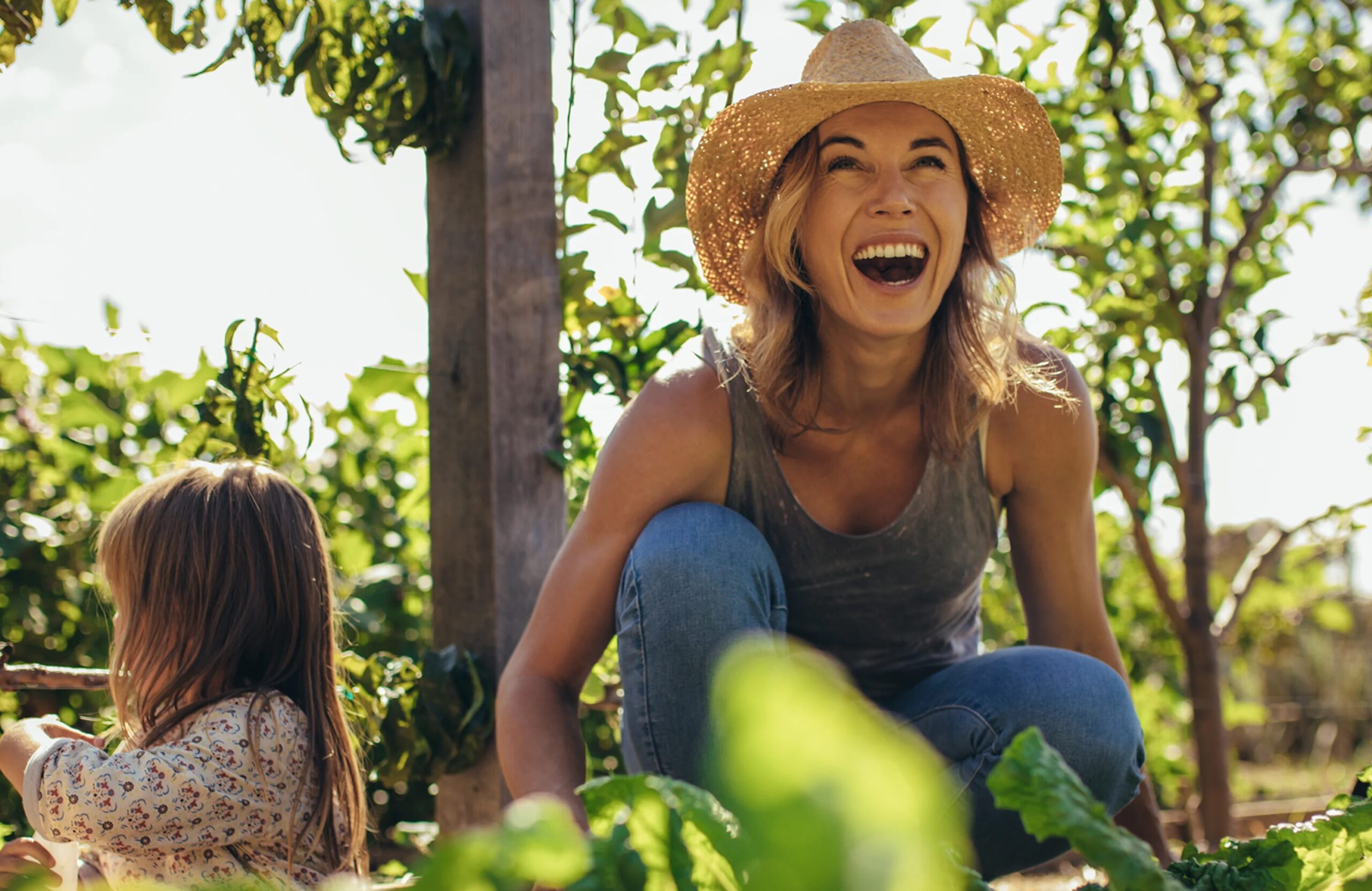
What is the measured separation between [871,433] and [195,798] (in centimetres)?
98

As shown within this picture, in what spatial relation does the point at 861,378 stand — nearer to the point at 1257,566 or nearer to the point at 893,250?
the point at 893,250

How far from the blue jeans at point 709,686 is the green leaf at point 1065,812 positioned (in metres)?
0.71

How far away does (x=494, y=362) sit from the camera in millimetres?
1686

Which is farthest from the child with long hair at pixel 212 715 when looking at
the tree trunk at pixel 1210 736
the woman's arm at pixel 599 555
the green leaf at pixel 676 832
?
the tree trunk at pixel 1210 736

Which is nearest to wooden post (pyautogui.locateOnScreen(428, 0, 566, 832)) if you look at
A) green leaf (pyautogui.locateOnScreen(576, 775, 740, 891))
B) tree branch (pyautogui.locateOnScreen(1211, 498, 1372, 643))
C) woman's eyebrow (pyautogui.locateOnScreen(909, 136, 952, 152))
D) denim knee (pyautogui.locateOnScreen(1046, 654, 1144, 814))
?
woman's eyebrow (pyautogui.locateOnScreen(909, 136, 952, 152))

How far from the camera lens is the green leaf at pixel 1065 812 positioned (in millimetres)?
474

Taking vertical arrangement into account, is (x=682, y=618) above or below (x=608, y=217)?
below

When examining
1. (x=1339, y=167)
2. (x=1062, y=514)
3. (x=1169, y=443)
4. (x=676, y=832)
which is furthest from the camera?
(x=1339, y=167)

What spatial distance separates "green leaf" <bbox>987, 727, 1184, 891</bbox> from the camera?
47 cm

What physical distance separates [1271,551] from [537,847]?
8.48ft

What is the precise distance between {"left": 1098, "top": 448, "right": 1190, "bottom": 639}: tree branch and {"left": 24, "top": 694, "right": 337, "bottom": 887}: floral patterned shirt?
1.69 m

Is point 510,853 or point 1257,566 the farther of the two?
point 1257,566

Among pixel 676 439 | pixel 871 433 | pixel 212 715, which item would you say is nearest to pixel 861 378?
pixel 871 433

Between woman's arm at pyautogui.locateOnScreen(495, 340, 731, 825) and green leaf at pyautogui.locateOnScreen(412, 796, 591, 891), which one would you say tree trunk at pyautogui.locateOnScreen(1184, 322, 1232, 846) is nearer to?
woman's arm at pyautogui.locateOnScreen(495, 340, 731, 825)
